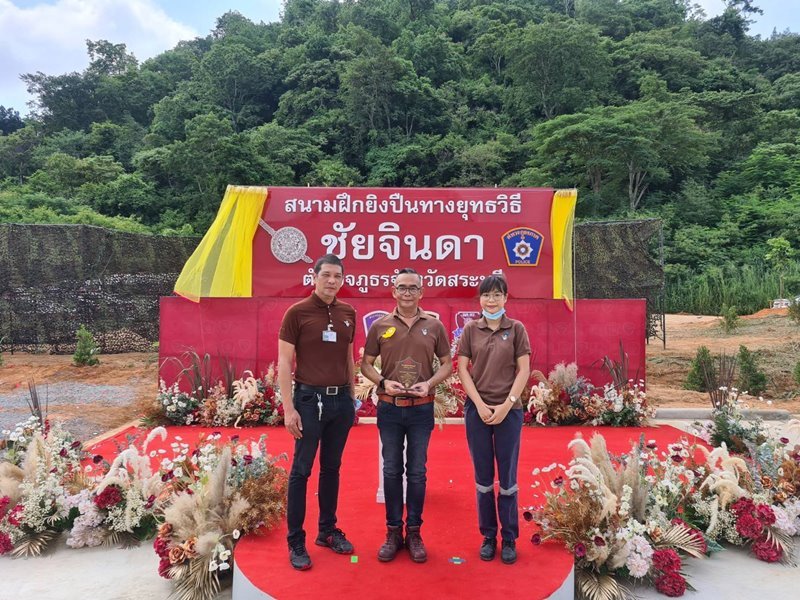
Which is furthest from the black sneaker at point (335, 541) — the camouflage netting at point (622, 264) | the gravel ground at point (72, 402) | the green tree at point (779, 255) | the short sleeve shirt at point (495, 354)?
the green tree at point (779, 255)

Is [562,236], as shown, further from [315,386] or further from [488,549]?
[315,386]

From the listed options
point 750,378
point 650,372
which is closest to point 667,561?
point 750,378

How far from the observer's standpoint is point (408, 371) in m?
2.86

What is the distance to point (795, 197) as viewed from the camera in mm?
26641

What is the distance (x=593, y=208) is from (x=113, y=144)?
30767 millimetres

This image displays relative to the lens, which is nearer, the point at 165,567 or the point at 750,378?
the point at 165,567

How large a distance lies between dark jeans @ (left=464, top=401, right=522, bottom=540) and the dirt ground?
5261 mm

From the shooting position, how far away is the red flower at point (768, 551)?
129 inches

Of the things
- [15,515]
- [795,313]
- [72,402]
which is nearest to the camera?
[15,515]

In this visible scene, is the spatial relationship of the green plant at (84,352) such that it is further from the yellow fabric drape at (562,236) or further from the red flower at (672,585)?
the red flower at (672,585)

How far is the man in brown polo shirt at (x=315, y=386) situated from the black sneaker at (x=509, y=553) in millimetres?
760

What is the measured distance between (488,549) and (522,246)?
4518mm

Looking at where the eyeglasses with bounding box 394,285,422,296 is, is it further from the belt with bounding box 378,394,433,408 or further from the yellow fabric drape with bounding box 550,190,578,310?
the yellow fabric drape with bounding box 550,190,578,310

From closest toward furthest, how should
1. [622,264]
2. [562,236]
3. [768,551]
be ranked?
[768,551] < [562,236] < [622,264]
